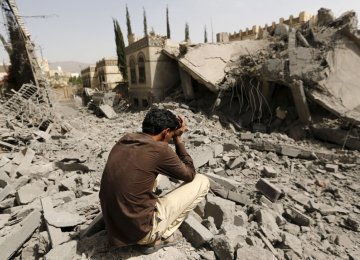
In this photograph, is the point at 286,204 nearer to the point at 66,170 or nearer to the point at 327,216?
the point at 327,216

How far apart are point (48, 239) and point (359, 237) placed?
4001 millimetres

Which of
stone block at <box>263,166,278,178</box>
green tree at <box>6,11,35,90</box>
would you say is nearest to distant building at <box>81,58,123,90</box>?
green tree at <box>6,11,35,90</box>

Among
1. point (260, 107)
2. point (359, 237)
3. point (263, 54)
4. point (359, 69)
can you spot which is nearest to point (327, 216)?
point (359, 237)

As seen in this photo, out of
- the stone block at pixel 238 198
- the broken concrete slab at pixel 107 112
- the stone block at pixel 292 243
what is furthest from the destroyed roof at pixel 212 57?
the stone block at pixel 292 243

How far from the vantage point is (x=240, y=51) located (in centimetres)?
1095

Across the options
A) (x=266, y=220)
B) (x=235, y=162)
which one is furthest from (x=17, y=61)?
(x=266, y=220)

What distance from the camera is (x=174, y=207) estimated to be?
255cm

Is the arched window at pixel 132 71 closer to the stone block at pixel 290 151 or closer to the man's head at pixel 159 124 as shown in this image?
the stone block at pixel 290 151

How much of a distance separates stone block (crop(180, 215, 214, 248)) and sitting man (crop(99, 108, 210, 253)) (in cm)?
28

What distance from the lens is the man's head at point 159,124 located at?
2.42m

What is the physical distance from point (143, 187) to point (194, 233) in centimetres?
92

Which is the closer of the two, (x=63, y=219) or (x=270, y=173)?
(x=63, y=219)

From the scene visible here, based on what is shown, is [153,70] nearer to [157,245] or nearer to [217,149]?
[217,149]

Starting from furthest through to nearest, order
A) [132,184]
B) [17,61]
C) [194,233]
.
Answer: [17,61]
[194,233]
[132,184]
